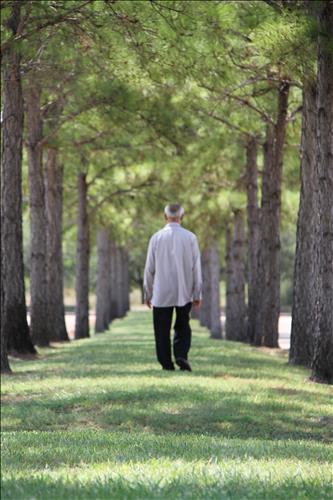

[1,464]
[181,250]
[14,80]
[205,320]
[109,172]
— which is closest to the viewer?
[1,464]

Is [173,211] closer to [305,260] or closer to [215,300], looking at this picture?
[305,260]

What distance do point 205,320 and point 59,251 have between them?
69.3 feet

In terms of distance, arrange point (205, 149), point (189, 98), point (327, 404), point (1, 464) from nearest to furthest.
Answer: point (1, 464), point (327, 404), point (189, 98), point (205, 149)

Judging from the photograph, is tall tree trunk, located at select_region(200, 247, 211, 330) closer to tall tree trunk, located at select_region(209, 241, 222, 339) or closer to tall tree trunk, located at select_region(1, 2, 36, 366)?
tall tree trunk, located at select_region(209, 241, 222, 339)

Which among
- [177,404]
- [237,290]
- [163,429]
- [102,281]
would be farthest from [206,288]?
[163,429]

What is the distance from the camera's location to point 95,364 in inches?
607

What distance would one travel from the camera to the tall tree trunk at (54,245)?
24219 millimetres

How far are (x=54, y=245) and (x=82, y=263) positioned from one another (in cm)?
539

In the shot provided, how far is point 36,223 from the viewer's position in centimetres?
2009

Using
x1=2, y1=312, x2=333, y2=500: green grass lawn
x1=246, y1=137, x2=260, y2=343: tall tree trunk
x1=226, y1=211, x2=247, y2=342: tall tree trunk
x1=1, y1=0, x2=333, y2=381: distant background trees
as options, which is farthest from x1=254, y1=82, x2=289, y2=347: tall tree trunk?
x1=226, y1=211, x2=247, y2=342: tall tree trunk

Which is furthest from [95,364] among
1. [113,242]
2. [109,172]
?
[113,242]

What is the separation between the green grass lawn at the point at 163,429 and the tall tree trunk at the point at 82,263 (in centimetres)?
1231

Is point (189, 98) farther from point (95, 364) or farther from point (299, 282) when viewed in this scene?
point (95, 364)

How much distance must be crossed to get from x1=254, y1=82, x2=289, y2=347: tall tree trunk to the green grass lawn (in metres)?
3.32
